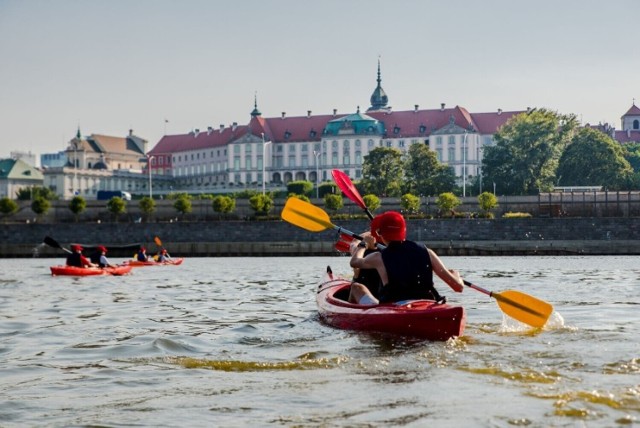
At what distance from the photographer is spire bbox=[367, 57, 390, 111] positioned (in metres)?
167

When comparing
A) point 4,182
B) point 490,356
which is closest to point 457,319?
point 490,356

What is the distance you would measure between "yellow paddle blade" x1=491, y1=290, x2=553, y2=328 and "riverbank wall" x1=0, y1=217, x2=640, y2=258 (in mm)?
47429

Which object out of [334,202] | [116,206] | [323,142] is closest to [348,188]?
[334,202]

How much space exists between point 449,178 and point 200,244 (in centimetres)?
3771

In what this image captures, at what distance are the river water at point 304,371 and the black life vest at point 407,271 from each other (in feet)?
2.02

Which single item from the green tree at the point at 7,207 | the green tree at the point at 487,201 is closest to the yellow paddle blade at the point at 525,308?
the green tree at the point at 487,201

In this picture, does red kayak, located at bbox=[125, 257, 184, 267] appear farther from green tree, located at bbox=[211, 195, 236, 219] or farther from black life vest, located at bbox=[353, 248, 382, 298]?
green tree, located at bbox=[211, 195, 236, 219]

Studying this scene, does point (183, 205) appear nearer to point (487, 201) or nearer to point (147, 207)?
point (147, 207)

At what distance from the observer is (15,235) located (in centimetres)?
7319

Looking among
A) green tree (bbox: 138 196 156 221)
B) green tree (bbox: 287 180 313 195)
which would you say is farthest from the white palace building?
green tree (bbox: 138 196 156 221)

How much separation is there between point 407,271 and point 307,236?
55.6m

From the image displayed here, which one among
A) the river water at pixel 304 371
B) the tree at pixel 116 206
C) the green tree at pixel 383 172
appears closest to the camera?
the river water at pixel 304 371

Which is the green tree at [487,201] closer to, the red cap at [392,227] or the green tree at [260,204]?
the green tree at [260,204]

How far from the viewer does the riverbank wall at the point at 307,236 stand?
61531 mm
